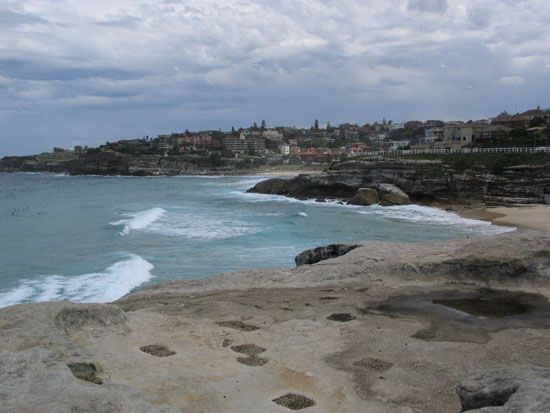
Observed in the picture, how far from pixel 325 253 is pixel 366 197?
3721 centimetres

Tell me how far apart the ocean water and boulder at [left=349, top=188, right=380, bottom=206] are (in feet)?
6.18

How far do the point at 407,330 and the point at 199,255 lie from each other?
18.3 meters

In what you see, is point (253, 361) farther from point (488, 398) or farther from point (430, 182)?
point (430, 182)

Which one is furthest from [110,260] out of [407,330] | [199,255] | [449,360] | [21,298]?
[449,360]

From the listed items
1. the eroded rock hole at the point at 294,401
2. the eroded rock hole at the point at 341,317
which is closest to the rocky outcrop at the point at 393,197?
the eroded rock hole at the point at 341,317

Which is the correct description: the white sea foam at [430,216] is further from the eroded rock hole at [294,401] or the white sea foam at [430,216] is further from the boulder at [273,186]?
the eroded rock hole at [294,401]

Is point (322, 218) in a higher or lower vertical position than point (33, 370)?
lower

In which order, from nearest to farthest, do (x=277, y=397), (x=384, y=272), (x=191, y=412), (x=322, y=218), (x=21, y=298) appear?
(x=191, y=412) < (x=277, y=397) < (x=384, y=272) < (x=21, y=298) < (x=322, y=218)

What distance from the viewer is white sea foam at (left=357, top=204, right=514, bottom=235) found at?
37.3m

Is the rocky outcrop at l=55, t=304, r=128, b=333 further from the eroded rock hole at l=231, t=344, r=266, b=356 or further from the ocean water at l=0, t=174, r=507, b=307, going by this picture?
the ocean water at l=0, t=174, r=507, b=307

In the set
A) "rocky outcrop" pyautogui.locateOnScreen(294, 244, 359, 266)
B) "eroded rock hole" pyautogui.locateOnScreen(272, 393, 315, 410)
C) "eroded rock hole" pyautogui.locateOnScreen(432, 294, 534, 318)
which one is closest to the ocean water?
"rocky outcrop" pyautogui.locateOnScreen(294, 244, 359, 266)

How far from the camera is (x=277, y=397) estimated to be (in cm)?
855

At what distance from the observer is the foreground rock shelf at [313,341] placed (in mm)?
7773

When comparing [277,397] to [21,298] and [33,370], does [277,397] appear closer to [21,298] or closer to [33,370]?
[33,370]
